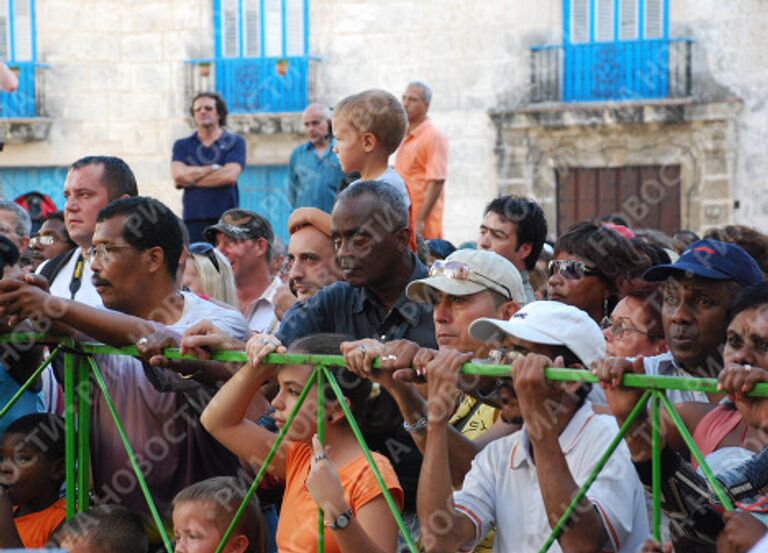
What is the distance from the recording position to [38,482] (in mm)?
5391

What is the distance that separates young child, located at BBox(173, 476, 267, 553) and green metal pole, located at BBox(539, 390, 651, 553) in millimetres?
1308

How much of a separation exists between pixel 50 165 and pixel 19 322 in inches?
620

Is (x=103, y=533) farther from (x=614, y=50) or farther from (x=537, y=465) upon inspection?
(x=614, y=50)

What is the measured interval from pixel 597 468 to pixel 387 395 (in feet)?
3.71

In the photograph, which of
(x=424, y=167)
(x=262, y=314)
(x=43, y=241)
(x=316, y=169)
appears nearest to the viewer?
(x=262, y=314)

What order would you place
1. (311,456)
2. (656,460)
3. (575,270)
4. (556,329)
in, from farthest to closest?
(575,270) → (311,456) → (556,329) → (656,460)

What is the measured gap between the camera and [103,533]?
4973mm

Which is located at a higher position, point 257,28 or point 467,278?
point 257,28

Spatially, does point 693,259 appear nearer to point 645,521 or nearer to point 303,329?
point 645,521

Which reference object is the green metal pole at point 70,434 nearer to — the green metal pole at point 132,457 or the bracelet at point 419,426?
the green metal pole at point 132,457

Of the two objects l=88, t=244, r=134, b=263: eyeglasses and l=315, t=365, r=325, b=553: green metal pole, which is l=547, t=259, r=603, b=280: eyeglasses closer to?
l=88, t=244, r=134, b=263: eyeglasses

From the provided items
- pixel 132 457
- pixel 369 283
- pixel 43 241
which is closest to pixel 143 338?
pixel 132 457

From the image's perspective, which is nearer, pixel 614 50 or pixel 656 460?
pixel 656 460

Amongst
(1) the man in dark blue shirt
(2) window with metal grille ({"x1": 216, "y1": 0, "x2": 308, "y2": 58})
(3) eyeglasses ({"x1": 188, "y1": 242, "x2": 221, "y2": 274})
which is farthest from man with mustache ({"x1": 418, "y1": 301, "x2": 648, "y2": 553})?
(2) window with metal grille ({"x1": 216, "y1": 0, "x2": 308, "y2": 58})
